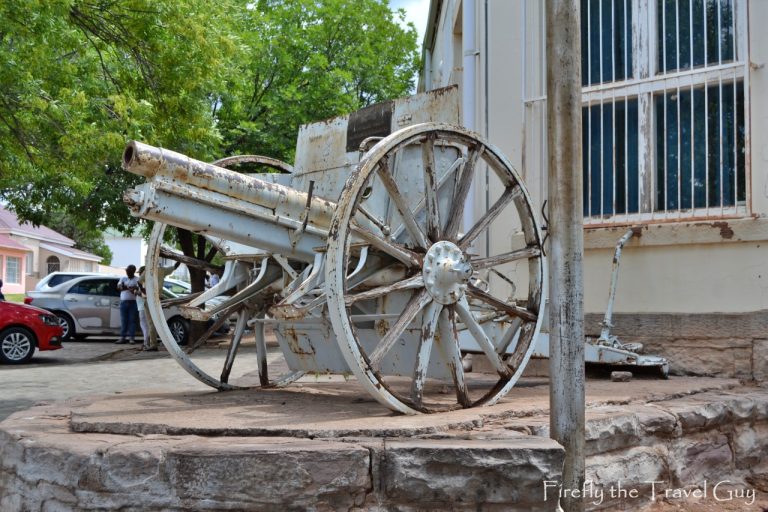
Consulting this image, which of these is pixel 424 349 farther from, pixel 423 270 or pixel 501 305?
pixel 501 305

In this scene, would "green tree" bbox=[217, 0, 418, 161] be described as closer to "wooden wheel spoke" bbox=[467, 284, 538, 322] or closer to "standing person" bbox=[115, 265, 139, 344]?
"standing person" bbox=[115, 265, 139, 344]

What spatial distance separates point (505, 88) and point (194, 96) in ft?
18.6

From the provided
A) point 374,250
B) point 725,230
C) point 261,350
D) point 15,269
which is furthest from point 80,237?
point 374,250

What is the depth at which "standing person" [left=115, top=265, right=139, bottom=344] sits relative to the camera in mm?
16719

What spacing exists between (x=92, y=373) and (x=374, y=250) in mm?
8104

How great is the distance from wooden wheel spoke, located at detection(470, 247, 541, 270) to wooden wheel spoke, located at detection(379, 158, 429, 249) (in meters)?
0.43

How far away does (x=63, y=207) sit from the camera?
17.1 metres

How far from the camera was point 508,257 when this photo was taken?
17.5ft

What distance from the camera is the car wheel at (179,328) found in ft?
56.3

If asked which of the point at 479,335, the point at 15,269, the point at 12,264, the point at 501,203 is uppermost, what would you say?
the point at 12,264

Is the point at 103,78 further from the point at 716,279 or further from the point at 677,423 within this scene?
the point at 677,423

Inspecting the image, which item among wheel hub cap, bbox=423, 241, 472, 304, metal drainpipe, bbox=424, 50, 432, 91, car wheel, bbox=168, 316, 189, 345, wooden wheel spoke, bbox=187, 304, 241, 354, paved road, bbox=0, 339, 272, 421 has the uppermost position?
metal drainpipe, bbox=424, 50, 432, 91

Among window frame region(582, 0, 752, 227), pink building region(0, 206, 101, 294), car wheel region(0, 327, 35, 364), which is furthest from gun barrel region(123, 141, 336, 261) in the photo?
pink building region(0, 206, 101, 294)

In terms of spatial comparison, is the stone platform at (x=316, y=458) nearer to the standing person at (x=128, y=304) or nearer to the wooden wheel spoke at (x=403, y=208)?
the wooden wheel spoke at (x=403, y=208)
